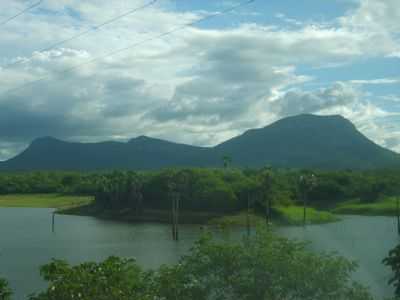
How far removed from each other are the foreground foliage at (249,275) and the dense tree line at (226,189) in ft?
253

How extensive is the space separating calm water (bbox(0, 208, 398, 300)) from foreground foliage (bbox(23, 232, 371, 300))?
17.2m

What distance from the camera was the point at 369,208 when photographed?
9706cm

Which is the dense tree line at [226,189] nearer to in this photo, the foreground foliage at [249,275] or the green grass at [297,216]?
the green grass at [297,216]

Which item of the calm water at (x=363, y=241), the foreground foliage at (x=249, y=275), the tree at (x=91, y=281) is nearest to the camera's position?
the tree at (x=91, y=281)

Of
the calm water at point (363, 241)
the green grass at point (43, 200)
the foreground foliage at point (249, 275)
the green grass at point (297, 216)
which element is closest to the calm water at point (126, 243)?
the calm water at point (363, 241)

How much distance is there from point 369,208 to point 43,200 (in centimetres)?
7274

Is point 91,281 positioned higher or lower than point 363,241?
higher

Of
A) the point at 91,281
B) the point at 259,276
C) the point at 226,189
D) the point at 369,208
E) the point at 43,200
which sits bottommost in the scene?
the point at 369,208

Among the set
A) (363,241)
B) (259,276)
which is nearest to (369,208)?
(363,241)

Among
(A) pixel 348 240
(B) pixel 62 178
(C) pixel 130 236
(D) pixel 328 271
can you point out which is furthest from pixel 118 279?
(B) pixel 62 178

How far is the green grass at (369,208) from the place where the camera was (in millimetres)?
94500

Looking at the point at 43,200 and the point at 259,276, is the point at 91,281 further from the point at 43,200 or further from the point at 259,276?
the point at 43,200

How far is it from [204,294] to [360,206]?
293 ft

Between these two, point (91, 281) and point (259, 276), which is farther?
point (259, 276)
